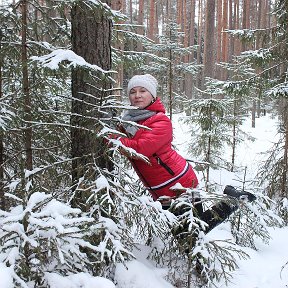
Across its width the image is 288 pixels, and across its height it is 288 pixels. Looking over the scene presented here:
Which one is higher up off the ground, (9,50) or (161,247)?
(9,50)

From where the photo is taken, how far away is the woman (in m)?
3.22

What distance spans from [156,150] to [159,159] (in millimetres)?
138

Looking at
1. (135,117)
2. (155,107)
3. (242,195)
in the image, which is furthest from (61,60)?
Answer: (242,195)

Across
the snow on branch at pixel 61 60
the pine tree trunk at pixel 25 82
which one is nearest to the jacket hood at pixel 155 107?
the snow on branch at pixel 61 60

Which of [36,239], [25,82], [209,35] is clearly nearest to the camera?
[36,239]

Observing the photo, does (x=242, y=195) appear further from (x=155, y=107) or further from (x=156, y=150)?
(x=155, y=107)

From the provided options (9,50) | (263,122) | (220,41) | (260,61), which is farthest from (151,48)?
(263,122)

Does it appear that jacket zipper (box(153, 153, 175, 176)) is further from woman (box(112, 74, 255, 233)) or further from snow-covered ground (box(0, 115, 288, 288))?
snow-covered ground (box(0, 115, 288, 288))

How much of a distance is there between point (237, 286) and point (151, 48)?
30.7ft

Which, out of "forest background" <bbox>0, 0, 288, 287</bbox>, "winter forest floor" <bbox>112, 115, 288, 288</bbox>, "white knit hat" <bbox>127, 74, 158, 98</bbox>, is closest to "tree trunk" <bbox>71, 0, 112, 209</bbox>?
"forest background" <bbox>0, 0, 288, 287</bbox>

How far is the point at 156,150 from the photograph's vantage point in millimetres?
3211

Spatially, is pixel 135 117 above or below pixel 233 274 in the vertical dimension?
above

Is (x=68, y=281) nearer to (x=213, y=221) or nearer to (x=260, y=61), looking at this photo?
(x=213, y=221)

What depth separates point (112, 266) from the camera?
3037mm
